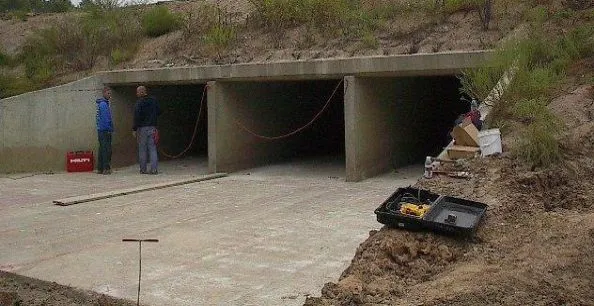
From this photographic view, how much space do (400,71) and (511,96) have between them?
2.90 metres

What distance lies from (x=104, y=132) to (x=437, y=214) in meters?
9.14

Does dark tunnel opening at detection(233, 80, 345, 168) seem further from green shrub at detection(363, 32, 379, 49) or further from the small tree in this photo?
the small tree

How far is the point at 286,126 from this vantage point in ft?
49.0

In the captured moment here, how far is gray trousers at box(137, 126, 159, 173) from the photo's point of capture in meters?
12.8

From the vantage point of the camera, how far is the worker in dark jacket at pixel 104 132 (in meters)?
12.8

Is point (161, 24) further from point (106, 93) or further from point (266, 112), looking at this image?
point (266, 112)

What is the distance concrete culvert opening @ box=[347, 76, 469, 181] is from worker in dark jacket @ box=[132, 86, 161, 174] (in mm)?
4204

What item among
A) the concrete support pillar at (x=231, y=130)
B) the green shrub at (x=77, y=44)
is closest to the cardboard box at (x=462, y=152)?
the concrete support pillar at (x=231, y=130)

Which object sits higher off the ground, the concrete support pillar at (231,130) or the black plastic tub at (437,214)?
the concrete support pillar at (231,130)

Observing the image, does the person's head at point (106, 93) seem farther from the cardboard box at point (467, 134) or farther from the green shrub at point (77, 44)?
the cardboard box at point (467, 134)

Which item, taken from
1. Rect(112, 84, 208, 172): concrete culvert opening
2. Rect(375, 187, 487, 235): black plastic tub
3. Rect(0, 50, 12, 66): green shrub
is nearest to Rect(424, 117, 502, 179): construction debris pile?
Rect(375, 187, 487, 235): black plastic tub

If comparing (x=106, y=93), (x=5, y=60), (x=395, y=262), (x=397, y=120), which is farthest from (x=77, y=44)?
(x=395, y=262)

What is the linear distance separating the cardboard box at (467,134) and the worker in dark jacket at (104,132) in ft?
25.9

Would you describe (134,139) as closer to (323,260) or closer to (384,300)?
(323,260)
